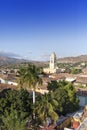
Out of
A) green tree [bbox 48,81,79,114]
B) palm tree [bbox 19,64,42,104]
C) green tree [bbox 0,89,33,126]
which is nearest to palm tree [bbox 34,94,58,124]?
green tree [bbox 0,89,33,126]

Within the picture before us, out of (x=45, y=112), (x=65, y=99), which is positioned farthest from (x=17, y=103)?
(x=65, y=99)

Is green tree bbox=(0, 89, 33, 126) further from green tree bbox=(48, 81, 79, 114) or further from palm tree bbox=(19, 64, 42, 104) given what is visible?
green tree bbox=(48, 81, 79, 114)

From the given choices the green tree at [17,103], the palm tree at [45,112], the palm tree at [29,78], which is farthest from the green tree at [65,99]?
the green tree at [17,103]

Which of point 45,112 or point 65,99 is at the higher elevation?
point 65,99

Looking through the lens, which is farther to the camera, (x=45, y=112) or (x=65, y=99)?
(x=65, y=99)

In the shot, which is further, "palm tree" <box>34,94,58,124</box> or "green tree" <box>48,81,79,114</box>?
"green tree" <box>48,81,79,114</box>

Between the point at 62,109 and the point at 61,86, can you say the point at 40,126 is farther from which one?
the point at 61,86

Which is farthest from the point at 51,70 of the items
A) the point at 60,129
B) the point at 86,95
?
the point at 60,129

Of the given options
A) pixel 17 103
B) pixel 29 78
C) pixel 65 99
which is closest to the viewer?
pixel 17 103

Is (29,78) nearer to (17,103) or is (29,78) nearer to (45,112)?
(17,103)

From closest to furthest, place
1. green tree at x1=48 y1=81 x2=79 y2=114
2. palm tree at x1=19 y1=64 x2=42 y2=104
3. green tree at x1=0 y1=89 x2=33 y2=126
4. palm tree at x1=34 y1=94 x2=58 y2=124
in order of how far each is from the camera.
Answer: palm tree at x1=34 y1=94 x2=58 y2=124
green tree at x1=0 y1=89 x2=33 y2=126
palm tree at x1=19 y1=64 x2=42 y2=104
green tree at x1=48 y1=81 x2=79 y2=114

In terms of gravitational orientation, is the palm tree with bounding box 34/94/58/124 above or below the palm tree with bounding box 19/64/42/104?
below
